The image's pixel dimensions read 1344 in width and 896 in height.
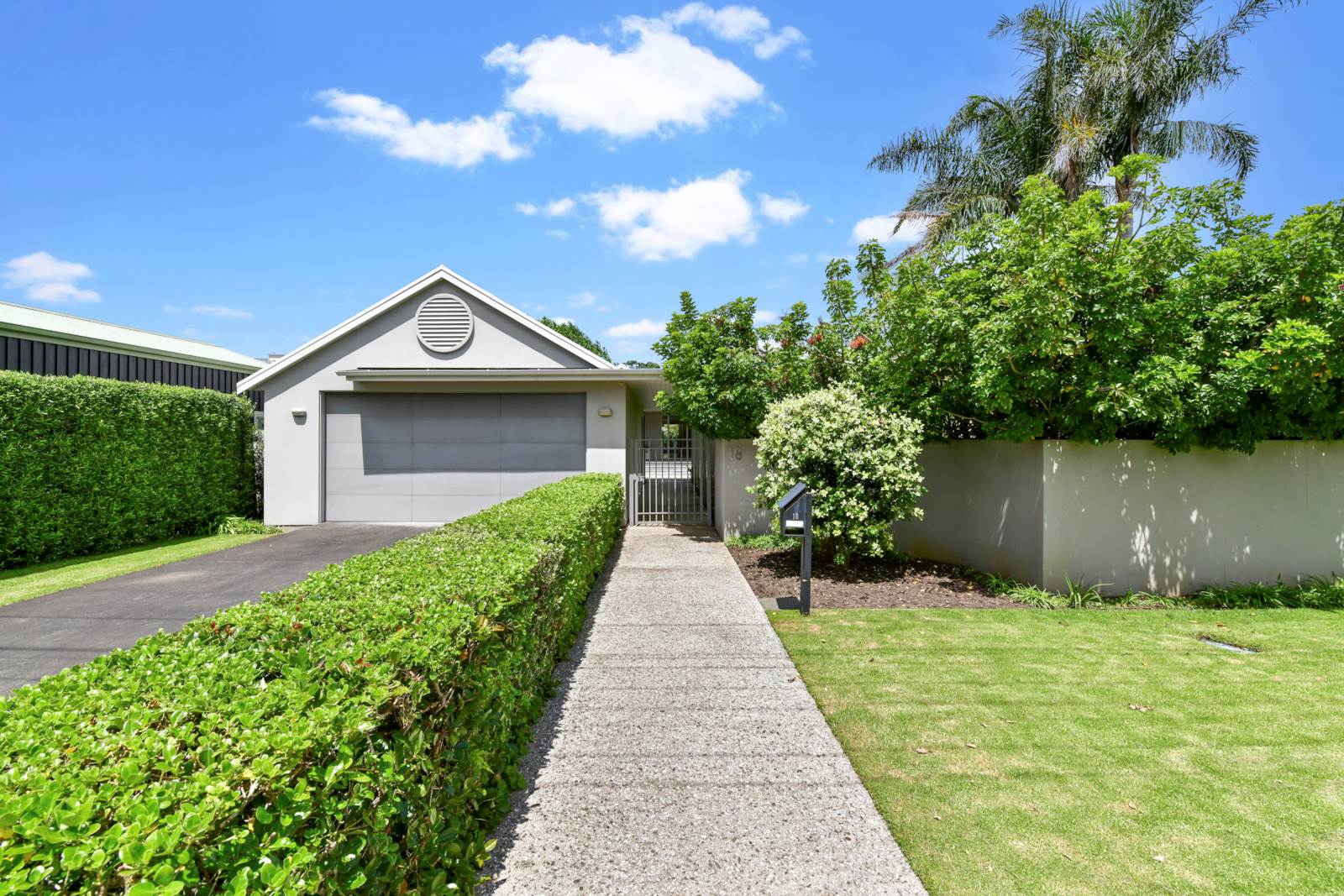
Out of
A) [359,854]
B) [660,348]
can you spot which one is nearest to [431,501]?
[660,348]

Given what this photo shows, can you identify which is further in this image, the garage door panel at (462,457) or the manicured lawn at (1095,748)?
the garage door panel at (462,457)

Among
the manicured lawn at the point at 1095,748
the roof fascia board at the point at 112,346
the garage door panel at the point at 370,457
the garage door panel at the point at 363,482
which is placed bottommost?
the manicured lawn at the point at 1095,748

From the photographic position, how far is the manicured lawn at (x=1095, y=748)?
264cm

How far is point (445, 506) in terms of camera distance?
12.7m

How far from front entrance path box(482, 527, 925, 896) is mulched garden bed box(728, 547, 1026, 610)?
2.01 meters

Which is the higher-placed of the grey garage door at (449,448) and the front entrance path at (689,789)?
the grey garage door at (449,448)

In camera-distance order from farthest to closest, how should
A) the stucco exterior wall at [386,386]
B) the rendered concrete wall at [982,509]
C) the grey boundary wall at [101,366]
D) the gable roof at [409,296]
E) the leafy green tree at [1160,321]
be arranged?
the grey boundary wall at [101,366] → the gable roof at [409,296] → the stucco exterior wall at [386,386] → the rendered concrete wall at [982,509] → the leafy green tree at [1160,321]

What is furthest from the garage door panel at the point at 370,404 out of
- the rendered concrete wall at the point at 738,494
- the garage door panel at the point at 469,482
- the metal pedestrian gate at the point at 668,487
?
the rendered concrete wall at the point at 738,494

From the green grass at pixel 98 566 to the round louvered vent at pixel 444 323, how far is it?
5220 mm

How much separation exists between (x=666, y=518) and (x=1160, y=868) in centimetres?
1093

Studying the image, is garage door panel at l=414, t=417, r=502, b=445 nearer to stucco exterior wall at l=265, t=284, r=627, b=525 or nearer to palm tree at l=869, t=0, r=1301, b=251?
stucco exterior wall at l=265, t=284, r=627, b=525

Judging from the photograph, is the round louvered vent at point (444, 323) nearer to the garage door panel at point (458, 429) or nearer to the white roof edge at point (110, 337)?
the garage door panel at point (458, 429)

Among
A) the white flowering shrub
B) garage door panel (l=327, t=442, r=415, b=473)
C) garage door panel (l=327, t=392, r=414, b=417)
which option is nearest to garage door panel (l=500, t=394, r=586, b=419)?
garage door panel (l=327, t=392, r=414, b=417)

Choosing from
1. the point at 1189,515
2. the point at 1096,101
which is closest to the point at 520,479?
the point at 1189,515
